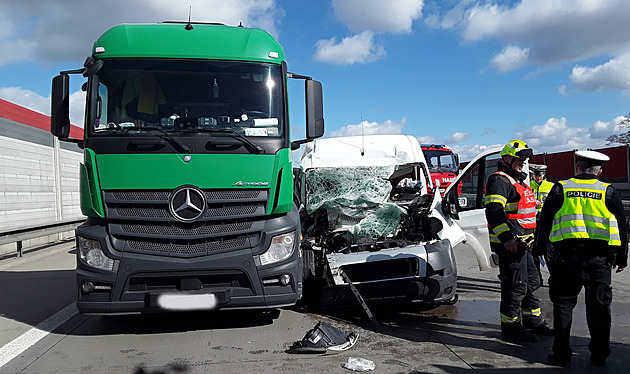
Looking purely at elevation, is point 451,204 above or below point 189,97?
below

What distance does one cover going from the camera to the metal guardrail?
10547mm

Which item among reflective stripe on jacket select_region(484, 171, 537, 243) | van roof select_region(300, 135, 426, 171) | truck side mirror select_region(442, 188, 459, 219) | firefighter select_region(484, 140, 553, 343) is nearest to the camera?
firefighter select_region(484, 140, 553, 343)

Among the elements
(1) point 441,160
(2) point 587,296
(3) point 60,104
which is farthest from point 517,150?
(1) point 441,160

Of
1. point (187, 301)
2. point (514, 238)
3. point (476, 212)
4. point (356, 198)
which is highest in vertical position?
point (356, 198)

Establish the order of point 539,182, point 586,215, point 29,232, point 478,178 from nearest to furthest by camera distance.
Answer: point 586,215 → point 478,178 → point 539,182 → point 29,232

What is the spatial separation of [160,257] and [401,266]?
2.64 m

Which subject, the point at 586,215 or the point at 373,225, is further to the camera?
the point at 373,225

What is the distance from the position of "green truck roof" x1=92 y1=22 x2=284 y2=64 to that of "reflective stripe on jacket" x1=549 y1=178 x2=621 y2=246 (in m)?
3.25

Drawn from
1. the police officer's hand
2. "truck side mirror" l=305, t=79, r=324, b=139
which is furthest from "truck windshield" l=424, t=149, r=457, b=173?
the police officer's hand

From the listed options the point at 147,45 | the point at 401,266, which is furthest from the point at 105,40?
the point at 401,266

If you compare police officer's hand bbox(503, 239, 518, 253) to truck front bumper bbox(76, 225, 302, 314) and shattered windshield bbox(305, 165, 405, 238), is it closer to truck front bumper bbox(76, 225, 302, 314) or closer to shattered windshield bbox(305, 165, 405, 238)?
shattered windshield bbox(305, 165, 405, 238)

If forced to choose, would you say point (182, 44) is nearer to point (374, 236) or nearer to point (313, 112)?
point (313, 112)

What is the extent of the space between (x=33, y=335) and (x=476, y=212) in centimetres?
526

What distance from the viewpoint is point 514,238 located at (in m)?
5.19
